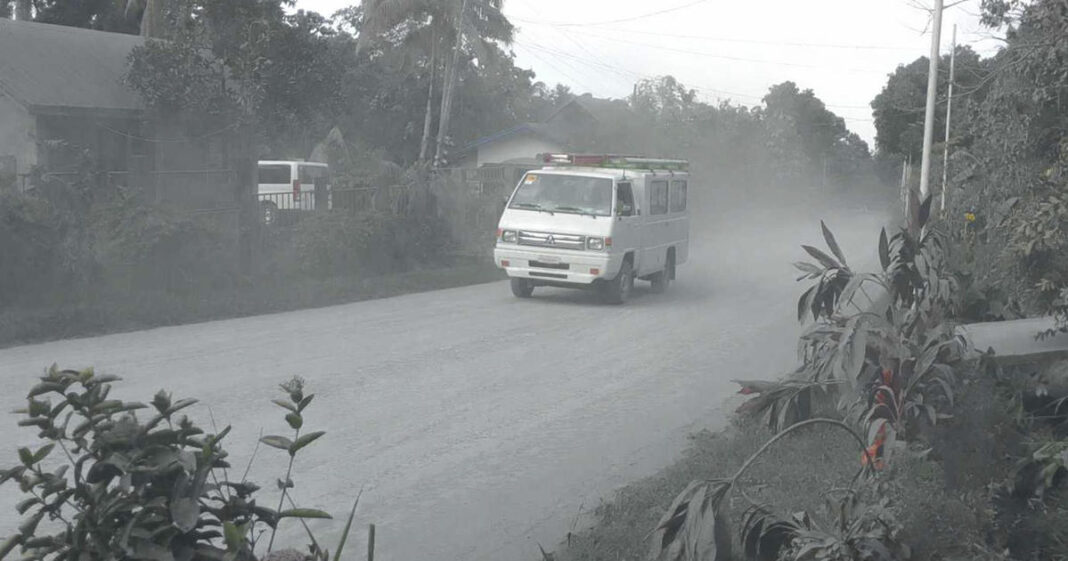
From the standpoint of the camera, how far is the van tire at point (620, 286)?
61.0 feet

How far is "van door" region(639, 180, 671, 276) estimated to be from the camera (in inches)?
786

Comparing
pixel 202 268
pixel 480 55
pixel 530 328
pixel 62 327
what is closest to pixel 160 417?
pixel 62 327

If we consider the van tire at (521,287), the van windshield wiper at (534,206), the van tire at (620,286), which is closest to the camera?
the van tire at (620,286)

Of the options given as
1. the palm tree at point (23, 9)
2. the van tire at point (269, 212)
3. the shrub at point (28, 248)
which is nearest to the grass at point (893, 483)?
the shrub at point (28, 248)

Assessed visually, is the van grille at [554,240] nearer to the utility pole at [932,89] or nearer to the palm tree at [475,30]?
the utility pole at [932,89]

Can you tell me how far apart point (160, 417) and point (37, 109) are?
19.5m

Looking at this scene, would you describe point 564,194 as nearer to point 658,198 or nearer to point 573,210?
point 573,210

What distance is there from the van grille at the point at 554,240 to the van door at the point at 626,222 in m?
0.55

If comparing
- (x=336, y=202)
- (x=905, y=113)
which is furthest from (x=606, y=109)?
(x=336, y=202)

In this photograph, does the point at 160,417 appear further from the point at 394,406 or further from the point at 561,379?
the point at 561,379

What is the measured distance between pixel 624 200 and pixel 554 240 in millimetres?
1587

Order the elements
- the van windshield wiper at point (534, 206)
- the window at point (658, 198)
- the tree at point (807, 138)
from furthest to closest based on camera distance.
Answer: the tree at point (807, 138) → the window at point (658, 198) → the van windshield wiper at point (534, 206)

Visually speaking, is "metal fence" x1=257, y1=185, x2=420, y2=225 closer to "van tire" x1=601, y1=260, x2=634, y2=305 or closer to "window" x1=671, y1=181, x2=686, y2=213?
"window" x1=671, y1=181, x2=686, y2=213

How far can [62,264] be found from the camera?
618 inches
